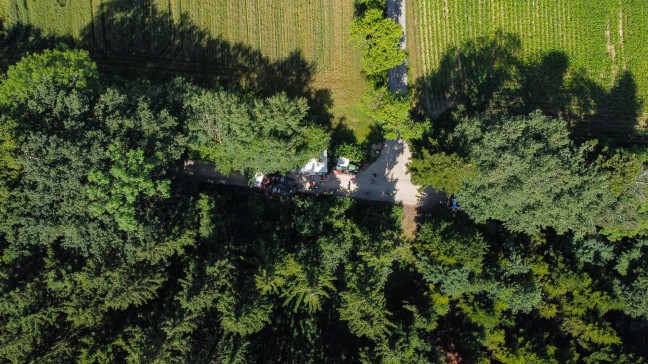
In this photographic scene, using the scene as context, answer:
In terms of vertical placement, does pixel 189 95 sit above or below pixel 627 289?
above

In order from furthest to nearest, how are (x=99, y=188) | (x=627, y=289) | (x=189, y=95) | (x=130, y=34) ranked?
(x=130, y=34) < (x=627, y=289) < (x=189, y=95) < (x=99, y=188)

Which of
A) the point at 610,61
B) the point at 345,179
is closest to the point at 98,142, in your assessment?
the point at 345,179

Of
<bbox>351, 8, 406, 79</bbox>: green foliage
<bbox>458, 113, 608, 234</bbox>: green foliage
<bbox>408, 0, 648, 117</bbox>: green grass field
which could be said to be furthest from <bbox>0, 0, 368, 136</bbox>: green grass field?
<bbox>458, 113, 608, 234</bbox>: green foliage

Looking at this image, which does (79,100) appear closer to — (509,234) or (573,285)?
(509,234)

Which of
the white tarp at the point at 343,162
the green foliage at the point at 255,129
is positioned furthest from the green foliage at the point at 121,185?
the white tarp at the point at 343,162

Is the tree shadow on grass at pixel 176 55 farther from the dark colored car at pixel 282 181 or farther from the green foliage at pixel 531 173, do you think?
the green foliage at pixel 531 173

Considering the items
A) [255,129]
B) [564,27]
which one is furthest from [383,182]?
[564,27]
